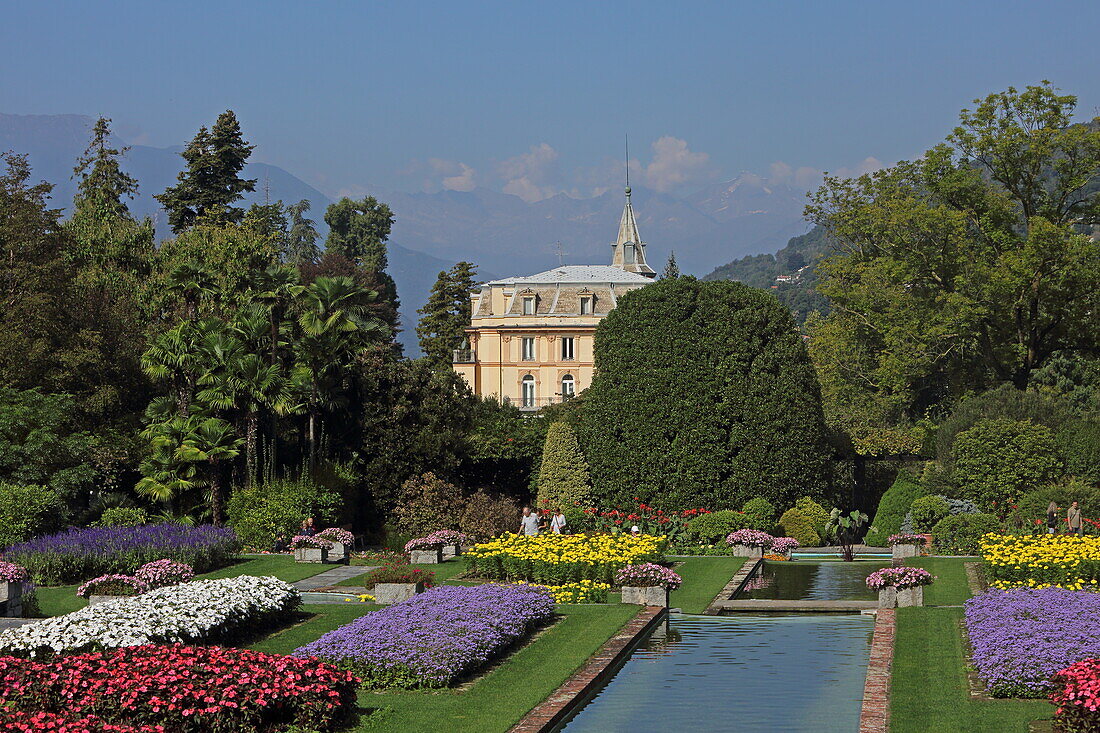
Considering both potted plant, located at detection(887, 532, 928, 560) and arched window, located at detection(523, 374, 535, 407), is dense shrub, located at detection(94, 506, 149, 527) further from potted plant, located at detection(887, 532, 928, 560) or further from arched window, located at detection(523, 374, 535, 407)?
arched window, located at detection(523, 374, 535, 407)

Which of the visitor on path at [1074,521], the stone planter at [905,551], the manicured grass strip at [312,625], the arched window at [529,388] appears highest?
the arched window at [529,388]

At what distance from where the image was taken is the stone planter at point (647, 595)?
21.7 m

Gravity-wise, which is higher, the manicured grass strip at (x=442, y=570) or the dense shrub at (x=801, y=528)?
the dense shrub at (x=801, y=528)

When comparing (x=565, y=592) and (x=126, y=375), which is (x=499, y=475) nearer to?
(x=126, y=375)

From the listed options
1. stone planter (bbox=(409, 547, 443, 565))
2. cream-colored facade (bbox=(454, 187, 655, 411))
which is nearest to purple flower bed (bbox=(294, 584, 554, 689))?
Result: stone planter (bbox=(409, 547, 443, 565))

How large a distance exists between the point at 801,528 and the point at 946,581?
34.0 feet

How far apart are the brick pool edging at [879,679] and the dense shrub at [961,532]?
12.9 meters

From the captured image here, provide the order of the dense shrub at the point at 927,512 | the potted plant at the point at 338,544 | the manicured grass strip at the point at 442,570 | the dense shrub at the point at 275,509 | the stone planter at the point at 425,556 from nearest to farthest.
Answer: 1. the manicured grass strip at the point at 442,570
2. the stone planter at the point at 425,556
3. the potted plant at the point at 338,544
4. the dense shrub at the point at 275,509
5. the dense shrub at the point at 927,512

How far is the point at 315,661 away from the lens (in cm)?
1348

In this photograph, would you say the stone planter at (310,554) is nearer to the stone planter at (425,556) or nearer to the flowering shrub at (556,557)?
the stone planter at (425,556)

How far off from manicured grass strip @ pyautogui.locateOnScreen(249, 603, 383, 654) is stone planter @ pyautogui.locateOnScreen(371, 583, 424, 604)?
31 cm

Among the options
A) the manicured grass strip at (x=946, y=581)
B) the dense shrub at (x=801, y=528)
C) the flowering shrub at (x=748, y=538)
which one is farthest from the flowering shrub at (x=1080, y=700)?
the dense shrub at (x=801, y=528)

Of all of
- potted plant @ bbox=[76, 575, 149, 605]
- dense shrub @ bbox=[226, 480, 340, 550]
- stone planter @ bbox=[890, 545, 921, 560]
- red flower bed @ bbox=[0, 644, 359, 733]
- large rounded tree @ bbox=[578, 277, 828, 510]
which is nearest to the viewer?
red flower bed @ bbox=[0, 644, 359, 733]

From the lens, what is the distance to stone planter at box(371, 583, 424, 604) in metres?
21.5
